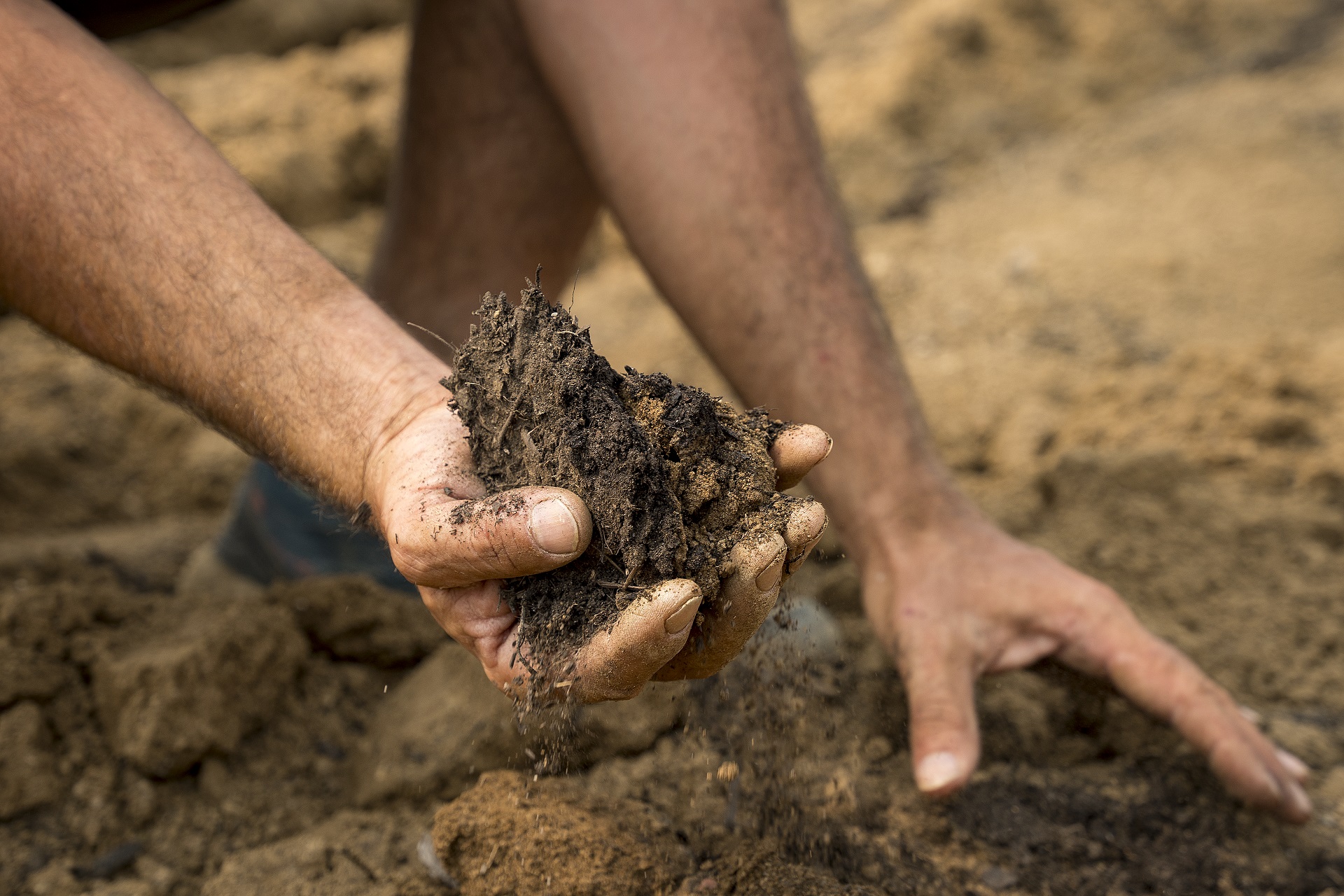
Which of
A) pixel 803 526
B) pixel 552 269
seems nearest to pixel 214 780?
pixel 803 526

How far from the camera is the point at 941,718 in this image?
1.67 metres

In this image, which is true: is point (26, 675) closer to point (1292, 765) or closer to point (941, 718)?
point (941, 718)

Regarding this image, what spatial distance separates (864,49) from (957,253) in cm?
167

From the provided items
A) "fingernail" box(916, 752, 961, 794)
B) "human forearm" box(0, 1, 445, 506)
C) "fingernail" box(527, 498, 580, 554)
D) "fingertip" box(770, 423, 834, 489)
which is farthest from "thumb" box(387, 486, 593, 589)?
"fingernail" box(916, 752, 961, 794)

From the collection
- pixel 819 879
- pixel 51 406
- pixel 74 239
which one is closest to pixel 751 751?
pixel 819 879

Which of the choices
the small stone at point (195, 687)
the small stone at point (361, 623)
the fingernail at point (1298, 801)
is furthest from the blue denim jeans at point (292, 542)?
the fingernail at point (1298, 801)

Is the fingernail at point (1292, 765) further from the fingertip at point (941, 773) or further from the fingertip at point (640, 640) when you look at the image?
the fingertip at point (640, 640)

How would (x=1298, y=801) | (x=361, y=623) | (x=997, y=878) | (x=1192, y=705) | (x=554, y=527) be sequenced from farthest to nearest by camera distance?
(x=361, y=623), (x=1192, y=705), (x=1298, y=801), (x=997, y=878), (x=554, y=527)

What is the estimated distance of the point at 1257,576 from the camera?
235 centimetres

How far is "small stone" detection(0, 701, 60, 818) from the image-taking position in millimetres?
1624

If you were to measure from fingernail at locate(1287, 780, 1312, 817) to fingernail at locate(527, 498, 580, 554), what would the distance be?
1.41 metres

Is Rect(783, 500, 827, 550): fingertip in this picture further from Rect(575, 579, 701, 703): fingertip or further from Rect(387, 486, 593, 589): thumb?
Rect(387, 486, 593, 589): thumb

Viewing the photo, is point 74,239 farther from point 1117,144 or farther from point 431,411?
point 1117,144

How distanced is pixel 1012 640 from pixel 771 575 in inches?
36.1
